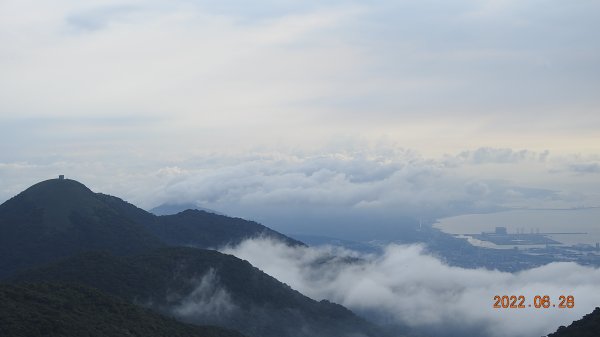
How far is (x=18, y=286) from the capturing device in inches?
3307

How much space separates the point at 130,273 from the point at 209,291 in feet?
58.2

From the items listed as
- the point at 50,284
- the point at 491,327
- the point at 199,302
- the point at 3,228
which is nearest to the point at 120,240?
the point at 3,228

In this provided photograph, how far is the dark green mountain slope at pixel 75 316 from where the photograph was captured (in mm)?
71750

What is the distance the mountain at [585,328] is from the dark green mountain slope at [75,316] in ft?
150

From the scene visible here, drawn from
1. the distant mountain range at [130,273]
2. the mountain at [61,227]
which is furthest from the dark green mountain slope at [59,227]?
the distant mountain range at [130,273]

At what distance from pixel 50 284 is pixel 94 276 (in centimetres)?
2786

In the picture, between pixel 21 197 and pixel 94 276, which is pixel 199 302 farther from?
pixel 21 197

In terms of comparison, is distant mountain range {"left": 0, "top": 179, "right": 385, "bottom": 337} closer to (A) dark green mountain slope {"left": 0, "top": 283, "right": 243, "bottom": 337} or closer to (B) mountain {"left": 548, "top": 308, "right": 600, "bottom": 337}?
(A) dark green mountain slope {"left": 0, "top": 283, "right": 243, "bottom": 337}

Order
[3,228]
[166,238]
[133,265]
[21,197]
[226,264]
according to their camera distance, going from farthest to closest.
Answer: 1. [166,238]
2. [21,197]
3. [3,228]
4. [226,264]
5. [133,265]

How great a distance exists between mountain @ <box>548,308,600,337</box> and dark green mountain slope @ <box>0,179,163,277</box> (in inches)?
4136
